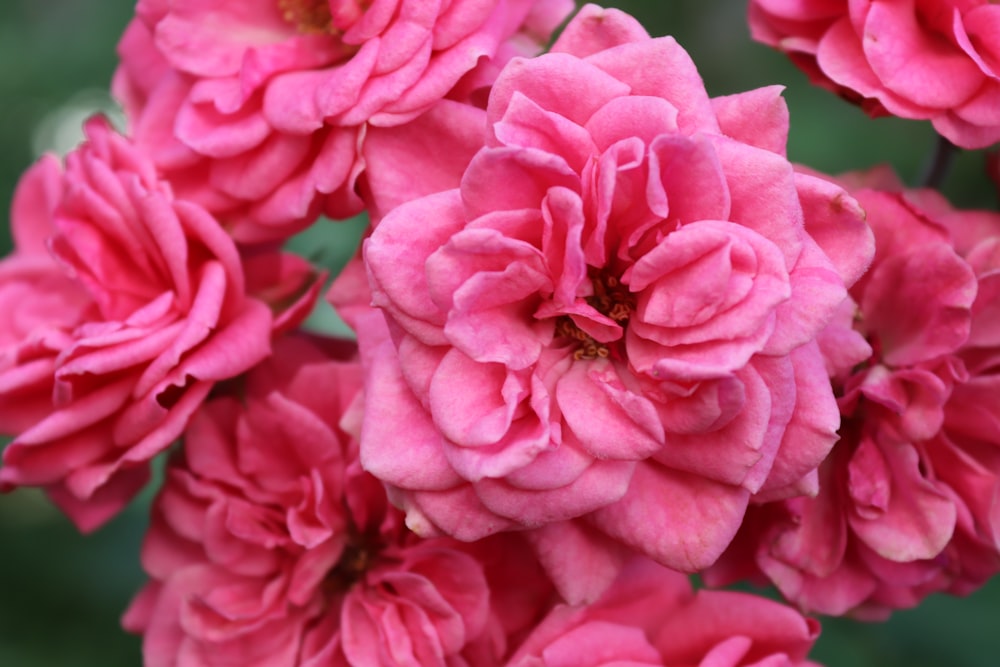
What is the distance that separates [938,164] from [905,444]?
7.7 inches

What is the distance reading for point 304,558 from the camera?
0.56 m

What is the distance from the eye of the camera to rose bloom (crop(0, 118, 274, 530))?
54cm

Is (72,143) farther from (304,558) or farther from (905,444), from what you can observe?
(905,444)

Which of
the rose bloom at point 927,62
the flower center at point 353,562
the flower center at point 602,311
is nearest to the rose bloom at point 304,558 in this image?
the flower center at point 353,562

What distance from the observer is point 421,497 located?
45cm

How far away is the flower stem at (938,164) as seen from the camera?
2.05 ft

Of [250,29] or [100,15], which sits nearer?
[250,29]

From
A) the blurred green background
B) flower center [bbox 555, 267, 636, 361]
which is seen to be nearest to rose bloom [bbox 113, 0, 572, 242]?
flower center [bbox 555, 267, 636, 361]

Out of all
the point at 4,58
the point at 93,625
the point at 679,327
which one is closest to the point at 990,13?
the point at 679,327

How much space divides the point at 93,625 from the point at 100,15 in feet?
2.31

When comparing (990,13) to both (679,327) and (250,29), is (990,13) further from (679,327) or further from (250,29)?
(250,29)

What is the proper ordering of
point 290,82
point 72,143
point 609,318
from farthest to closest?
point 72,143 → point 290,82 → point 609,318

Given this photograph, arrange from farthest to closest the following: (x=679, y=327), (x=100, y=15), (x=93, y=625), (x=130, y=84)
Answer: (x=100, y=15)
(x=93, y=625)
(x=130, y=84)
(x=679, y=327)

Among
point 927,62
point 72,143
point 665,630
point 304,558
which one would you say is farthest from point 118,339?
point 72,143
